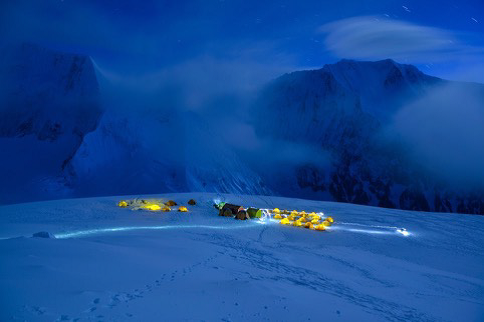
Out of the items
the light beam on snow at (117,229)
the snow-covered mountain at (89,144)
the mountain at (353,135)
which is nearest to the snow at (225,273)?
the light beam on snow at (117,229)

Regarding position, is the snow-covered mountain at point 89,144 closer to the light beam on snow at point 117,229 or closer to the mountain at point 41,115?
the mountain at point 41,115

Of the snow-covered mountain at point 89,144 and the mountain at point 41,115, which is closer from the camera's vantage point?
the snow-covered mountain at point 89,144

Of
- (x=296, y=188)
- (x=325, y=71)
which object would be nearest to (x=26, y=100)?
(x=296, y=188)

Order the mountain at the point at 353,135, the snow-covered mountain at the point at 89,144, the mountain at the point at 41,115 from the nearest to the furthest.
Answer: the snow-covered mountain at the point at 89,144 < the mountain at the point at 41,115 < the mountain at the point at 353,135

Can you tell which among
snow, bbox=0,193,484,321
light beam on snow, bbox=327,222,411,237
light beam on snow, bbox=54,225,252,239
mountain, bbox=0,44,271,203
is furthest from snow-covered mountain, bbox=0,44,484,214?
snow, bbox=0,193,484,321

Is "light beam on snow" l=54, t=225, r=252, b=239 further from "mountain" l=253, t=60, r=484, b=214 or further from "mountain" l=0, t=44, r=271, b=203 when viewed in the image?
"mountain" l=253, t=60, r=484, b=214

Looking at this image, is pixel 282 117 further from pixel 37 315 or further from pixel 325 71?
pixel 37 315
